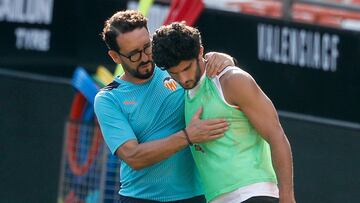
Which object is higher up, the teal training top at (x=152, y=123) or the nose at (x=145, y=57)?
the nose at (x=145, y=57)

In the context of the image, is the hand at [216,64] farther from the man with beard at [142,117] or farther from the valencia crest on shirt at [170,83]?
the valencia crest on shirt at [170,83]

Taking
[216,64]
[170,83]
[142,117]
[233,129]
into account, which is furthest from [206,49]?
[233,129]

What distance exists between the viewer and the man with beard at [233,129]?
4.74 metres

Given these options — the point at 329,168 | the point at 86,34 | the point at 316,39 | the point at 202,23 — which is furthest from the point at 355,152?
the point at 86,34

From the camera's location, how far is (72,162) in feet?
23.3

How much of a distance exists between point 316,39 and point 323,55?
0.12 m

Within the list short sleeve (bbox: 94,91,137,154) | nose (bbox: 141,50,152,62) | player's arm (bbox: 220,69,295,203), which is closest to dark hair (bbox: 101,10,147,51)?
nose (bbox: 141,50,152,62)

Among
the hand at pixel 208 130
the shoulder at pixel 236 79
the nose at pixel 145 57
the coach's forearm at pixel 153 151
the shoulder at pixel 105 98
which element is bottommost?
the coach's forearm at pixel 153 151

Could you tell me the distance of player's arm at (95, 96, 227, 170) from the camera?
4.80m

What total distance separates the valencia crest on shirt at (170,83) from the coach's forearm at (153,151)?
0.35 m

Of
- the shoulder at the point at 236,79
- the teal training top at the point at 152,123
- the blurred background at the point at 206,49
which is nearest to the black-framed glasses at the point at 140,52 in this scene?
the teal training top at the point at 152,123

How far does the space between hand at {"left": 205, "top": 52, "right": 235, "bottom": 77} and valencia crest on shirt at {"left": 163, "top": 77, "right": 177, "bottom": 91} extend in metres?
0.29

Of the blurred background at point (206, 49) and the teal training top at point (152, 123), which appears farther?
the blurred background at point (206, 49)

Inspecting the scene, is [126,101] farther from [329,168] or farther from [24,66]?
[24,66]
